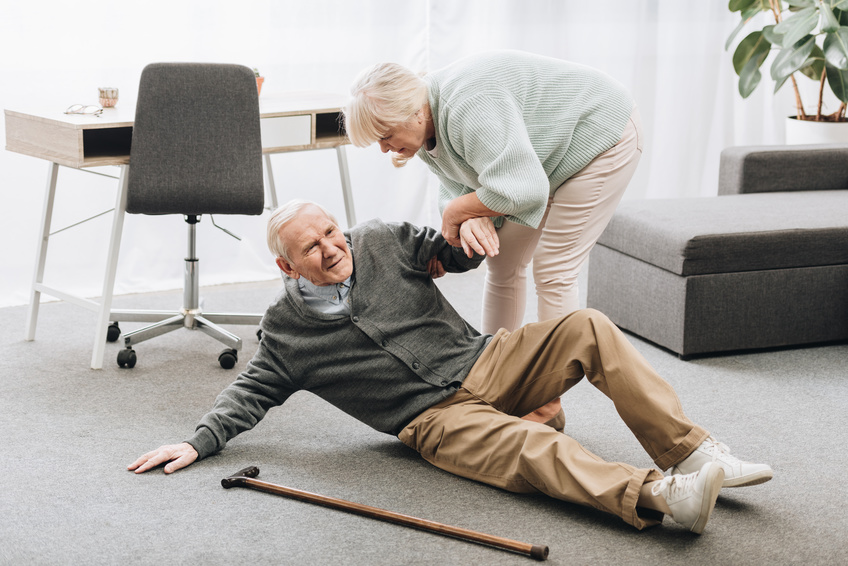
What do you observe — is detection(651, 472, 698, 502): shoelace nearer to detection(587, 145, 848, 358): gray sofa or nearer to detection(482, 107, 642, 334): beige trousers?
detection(482, 107, 642, 334): beige trousers

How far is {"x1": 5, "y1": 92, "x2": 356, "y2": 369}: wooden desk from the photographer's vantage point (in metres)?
2.79

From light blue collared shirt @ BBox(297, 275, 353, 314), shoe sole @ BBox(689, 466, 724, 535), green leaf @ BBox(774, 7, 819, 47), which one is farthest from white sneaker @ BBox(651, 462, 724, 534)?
green leaf @ BBox(774, 7, 819, 47)

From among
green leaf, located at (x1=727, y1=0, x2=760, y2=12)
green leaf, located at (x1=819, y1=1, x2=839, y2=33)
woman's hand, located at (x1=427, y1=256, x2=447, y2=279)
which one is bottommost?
woman's hand, located at (x1=427, y1=256, x2=447, y2=279)

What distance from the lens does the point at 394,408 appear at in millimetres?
2119

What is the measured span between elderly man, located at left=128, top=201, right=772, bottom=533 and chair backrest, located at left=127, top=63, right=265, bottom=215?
817mm

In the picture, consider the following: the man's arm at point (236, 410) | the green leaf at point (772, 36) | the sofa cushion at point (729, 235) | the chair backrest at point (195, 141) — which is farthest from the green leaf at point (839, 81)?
the man's arm at point (236, 410)

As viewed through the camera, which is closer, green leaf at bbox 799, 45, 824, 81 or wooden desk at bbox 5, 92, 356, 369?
wooden desk at bbox 5, 92, 356, 369

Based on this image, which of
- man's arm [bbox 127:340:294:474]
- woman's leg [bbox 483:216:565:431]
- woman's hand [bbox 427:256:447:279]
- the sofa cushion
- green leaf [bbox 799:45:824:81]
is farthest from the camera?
green leaf [bbox 799:45:824:81]

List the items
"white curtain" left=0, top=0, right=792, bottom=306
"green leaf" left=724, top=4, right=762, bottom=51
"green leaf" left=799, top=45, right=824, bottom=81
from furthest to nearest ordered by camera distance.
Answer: "green leaf" left=724, top=4, right=762, bottom=51, "green leaf" left=799, top=45, right=824, bottom=81, "white curtain" left=0, top=0, right=792, bottom=306

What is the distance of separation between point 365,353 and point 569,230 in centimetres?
56

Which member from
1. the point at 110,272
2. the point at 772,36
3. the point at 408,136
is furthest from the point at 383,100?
the point at 772,36

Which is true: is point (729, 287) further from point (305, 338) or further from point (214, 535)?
point (214, 535)

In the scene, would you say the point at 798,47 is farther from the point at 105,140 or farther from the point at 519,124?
the point at 105,140

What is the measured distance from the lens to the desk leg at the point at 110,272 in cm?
283
